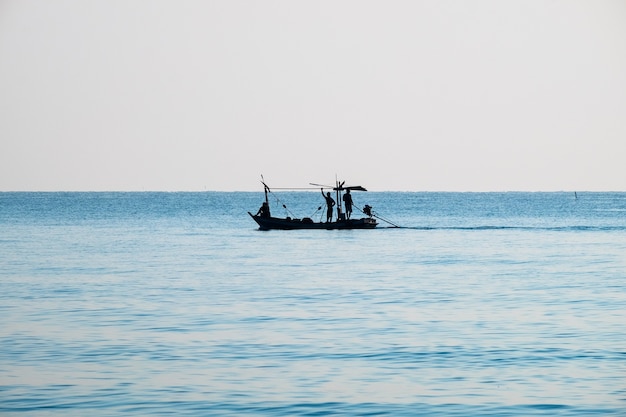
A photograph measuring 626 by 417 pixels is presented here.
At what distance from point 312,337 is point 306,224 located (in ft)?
173

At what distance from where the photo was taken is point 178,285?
116ft

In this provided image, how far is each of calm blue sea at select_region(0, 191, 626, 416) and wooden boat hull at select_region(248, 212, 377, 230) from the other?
2665cm

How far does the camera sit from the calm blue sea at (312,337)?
17359 millimetres

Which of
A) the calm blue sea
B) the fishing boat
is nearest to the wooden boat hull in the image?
the fishing boat

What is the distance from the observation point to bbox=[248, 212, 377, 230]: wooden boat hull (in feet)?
243

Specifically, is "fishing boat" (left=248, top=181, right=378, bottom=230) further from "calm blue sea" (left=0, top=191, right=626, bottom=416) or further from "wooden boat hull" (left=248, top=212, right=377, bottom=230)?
"calm blue sea" (left=0, top=191, right=626, bottom=416)

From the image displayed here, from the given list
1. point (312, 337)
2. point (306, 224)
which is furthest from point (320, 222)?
point (312, 337)

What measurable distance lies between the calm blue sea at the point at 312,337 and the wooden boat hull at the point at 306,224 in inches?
1049

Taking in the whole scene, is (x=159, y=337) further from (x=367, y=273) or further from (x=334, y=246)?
(x=334, y=246)

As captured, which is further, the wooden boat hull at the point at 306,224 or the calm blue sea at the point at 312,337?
the wooden boat hull at the point at 306,224

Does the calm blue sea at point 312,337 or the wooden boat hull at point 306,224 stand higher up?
the wooden boat hull at point 306,224

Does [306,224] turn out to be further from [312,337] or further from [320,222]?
[312,337]

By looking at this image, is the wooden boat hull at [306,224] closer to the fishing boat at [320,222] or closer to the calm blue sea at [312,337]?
the fishing boat at [320,222]

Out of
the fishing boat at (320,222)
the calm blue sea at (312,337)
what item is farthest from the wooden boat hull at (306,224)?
the calm blue sea at (312,337)
